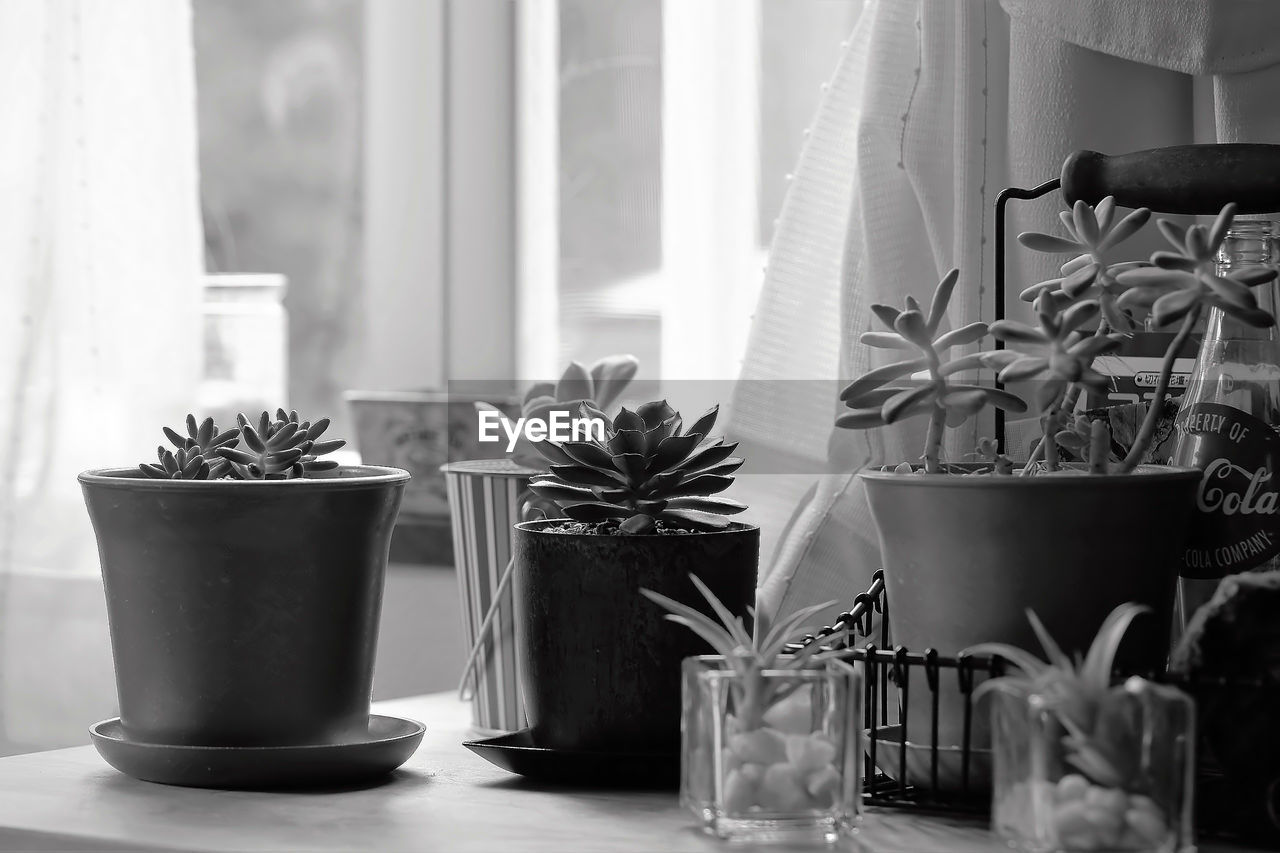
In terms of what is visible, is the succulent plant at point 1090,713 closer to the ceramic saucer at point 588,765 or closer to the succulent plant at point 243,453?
the ceramic saucer at point 588,765

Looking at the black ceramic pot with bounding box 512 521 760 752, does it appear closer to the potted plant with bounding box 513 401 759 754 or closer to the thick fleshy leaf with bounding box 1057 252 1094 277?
the potted plant with bounding box 513 401 759 754

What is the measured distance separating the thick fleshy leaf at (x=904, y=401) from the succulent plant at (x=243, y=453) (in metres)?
0.28

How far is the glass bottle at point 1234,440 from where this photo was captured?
625mm

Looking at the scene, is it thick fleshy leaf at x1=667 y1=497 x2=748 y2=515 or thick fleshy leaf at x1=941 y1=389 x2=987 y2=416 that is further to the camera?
thick fleshy leaf at x1=667 y1=497 x2=748 y2=515

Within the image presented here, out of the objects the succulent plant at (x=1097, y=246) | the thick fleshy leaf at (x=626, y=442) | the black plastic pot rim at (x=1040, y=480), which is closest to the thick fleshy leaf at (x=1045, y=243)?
the succulent plant at (x=1097, y=246)

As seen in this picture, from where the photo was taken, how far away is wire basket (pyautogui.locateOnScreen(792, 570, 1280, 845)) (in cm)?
54

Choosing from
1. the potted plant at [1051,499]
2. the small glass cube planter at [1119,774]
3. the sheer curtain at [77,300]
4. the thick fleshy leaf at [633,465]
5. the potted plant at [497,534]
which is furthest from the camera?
the sheer curtain at [77,300]

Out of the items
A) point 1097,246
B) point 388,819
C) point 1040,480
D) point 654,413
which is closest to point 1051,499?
point 1040,480

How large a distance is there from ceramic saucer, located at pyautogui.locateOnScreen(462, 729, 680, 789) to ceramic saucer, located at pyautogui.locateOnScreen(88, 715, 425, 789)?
0.05m

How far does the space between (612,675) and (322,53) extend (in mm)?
1224

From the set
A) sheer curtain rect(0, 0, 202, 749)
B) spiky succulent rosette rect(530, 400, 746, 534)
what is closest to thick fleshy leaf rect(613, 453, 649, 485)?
spiky succulent rosette rect(530, 400, 746, 534)

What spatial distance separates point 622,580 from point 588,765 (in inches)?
3.6

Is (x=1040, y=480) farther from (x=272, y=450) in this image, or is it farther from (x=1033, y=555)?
(x=272, y=450)

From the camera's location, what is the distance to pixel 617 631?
65 centimetres
